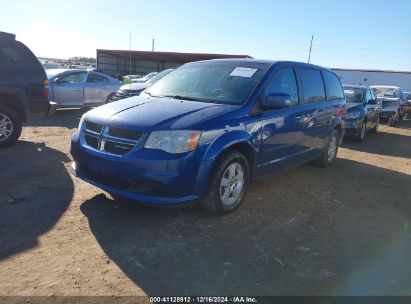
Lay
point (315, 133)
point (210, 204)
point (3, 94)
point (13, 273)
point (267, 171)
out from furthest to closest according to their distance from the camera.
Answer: point (3, 94) → point (315, 133) → point (267, 171) → point (210, 204) → point (13, 273)

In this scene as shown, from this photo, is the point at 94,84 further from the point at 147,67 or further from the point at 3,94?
the point at 147,67

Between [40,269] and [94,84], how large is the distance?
11.3 meters

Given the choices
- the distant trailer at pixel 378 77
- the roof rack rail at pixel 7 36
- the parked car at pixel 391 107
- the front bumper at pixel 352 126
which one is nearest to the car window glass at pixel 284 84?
the roof rack rail at pixel 7 36

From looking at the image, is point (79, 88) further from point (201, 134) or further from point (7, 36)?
point (201, 134)

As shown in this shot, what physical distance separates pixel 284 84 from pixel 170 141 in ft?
7.38

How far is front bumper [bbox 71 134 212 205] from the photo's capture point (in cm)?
398

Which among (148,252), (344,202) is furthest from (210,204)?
(344,202)

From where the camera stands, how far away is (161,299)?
10.0 ft

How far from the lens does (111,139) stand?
421 cm

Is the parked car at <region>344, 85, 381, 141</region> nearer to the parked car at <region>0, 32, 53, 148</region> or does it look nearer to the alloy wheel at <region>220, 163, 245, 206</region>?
the alloy wheel at <region>220, 163, 245, 206</region>

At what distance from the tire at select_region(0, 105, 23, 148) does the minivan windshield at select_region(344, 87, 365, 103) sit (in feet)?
29.5

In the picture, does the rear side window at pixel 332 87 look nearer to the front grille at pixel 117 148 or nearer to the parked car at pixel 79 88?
the front grille at pixel 117 148

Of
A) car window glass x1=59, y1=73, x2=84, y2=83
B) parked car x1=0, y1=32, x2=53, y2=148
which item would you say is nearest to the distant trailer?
car window glass x1=59, y1=73, x2=84, y2=83

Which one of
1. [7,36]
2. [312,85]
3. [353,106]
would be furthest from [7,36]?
[353,106]
